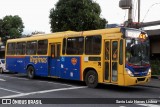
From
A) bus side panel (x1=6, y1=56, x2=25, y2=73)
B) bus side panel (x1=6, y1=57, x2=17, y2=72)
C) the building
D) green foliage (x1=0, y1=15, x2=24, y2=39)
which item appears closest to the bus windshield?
the building

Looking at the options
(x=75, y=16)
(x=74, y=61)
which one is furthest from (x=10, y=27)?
(x=74, y=61)

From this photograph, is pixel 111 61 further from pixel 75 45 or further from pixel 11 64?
pixel 11 64

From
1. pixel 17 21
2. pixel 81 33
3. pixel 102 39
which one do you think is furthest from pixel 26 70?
pixel 17 21

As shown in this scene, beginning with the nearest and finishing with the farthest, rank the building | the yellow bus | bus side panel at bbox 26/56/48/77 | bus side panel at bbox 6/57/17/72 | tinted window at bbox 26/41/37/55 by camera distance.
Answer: the yellow bus
bus side panel at bbox 26/56/48/77
tinted window at bbox 26/41/37/55
bus side panel at bbox 6/57/17/72
the building

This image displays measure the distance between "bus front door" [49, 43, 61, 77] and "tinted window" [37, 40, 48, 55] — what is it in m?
0.63

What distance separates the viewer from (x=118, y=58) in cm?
1517

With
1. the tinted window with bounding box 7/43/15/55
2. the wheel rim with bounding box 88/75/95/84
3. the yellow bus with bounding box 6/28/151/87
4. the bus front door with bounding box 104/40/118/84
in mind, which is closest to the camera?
the yellow bus with bounding box 6/28/151/87

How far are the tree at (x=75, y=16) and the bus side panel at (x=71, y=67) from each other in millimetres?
10854

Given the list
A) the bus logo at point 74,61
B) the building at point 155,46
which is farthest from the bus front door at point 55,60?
the building at point 155,46

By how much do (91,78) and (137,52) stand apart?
2778mm

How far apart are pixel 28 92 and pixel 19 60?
358 inches

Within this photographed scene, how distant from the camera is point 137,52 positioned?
15492 mm

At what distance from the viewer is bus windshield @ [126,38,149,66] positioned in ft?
49.6

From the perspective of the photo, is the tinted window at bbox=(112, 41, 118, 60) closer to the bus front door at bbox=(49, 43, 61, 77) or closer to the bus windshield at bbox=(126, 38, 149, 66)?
the bus windshield at bbox=(126, 38, 149, 66)
